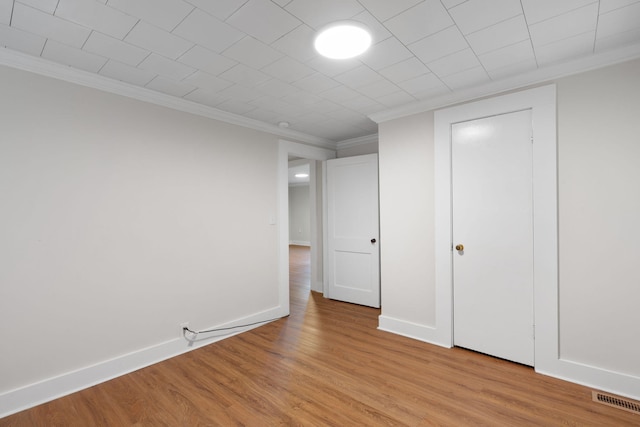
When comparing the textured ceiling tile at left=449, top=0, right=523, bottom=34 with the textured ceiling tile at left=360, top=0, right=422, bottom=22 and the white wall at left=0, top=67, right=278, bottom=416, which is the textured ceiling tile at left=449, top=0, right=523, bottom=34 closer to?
the textured ceiling tile at left=360, top=0, right=422, bottom=22

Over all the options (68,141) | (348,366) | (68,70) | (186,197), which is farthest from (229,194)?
(348,366)

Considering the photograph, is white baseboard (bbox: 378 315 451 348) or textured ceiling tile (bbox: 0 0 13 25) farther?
white baseboard (bbox: 378 315 451 348)

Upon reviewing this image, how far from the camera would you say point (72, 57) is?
2.09m

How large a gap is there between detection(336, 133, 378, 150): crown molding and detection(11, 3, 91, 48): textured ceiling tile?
11.1 ft

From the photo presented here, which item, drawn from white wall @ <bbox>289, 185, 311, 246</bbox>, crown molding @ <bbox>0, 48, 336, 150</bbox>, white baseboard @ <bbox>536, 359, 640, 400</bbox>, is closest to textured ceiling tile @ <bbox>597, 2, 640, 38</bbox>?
white baseboard @ <bbox>536, 359, 640, 400</bbox>

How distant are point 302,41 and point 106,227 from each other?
2125 millimetres

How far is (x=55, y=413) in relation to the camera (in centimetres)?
199

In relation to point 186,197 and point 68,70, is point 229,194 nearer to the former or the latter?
point 186,197

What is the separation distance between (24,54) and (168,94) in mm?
956

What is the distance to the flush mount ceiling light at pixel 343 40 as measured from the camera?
1801 mm

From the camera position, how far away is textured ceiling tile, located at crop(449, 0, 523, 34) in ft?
5.32

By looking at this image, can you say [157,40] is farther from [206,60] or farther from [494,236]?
[494,236]

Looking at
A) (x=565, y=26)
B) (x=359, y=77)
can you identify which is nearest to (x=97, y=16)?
(x=359, y=77)

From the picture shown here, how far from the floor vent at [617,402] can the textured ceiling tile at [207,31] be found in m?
3.45
